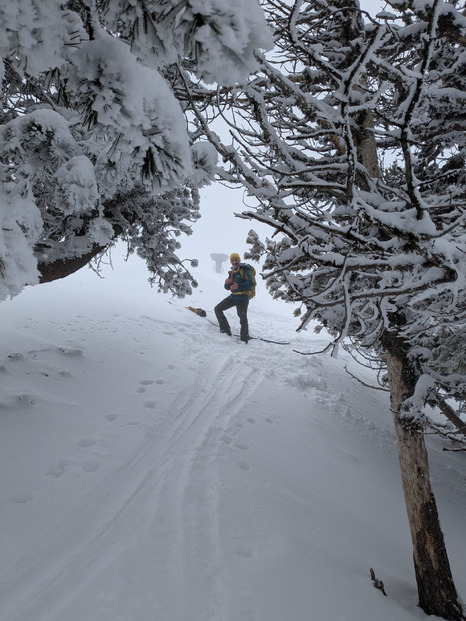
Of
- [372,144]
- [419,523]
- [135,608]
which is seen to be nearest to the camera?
[135,608]

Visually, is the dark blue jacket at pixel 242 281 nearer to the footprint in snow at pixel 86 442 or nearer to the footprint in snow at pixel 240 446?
the footprint in snow at pixel 240 446

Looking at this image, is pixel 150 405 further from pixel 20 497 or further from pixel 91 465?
pixel 20 497

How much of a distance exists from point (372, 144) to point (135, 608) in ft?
15.2

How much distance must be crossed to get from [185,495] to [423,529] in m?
2.24

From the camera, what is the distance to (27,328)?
19.8ft

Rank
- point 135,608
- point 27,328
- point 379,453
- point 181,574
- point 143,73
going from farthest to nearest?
1. point 27,328
2. point 379,453
3. point 181,574
4. point 135,608
5. point 143,73

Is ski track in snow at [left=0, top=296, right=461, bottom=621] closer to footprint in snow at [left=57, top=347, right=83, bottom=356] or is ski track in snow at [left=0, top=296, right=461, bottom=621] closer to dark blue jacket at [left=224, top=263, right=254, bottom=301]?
footprint in snow at [left=57, top=347, right=83, bottom=356]

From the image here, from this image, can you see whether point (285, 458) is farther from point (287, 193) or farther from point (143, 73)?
point (143, 73)

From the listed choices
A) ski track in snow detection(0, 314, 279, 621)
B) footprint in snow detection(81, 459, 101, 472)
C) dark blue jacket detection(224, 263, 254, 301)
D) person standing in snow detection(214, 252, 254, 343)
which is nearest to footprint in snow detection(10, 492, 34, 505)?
ski track in snow detection(0, 314, 279, 621)

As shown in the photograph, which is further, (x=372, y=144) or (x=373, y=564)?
(x=372, y=144)

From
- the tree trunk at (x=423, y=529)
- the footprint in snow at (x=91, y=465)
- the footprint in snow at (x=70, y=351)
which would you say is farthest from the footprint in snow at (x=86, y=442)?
the tree trunk at (x=423, y=529)

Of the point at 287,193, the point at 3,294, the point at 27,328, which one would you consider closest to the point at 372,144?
the point at 287,193

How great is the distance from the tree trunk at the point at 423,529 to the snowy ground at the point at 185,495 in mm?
241

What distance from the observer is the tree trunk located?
109 inches
